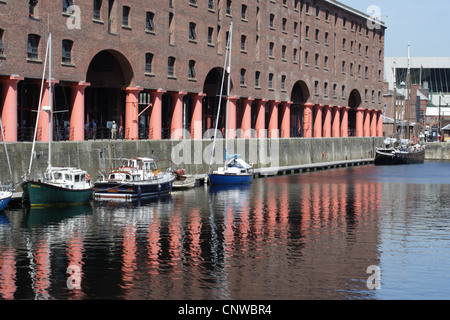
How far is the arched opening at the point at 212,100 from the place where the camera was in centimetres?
8256

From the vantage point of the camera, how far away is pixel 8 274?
2912 centimetres

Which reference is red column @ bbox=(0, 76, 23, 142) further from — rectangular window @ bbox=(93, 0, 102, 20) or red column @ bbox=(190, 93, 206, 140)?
red column @ bbox=(190, 93, 206, 140)

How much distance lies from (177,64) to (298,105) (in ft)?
131

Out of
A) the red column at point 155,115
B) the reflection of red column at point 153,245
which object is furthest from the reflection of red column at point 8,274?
the red column at point 155,115

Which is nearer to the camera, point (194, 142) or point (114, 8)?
point (114, 8)

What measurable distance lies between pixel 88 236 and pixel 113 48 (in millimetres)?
27124

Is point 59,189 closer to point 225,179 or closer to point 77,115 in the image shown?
point 77,115

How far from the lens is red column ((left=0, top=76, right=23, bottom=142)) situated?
172 ft

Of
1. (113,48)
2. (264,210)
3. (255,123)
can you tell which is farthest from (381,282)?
(255,123)

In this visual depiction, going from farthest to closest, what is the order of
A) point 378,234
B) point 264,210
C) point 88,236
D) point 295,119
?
point 295,119, point 264,210, point 378,234, point 88,236

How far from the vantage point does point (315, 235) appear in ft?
131

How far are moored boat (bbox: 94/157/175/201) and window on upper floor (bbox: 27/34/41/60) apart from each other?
32.6ft

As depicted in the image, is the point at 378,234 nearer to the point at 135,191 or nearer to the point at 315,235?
the point at 315,235

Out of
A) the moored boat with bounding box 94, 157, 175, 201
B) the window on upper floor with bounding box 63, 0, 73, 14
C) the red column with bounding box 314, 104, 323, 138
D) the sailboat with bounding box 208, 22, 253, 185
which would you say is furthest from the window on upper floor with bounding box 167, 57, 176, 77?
the red column with bounding box 314, 104, 323, 138
